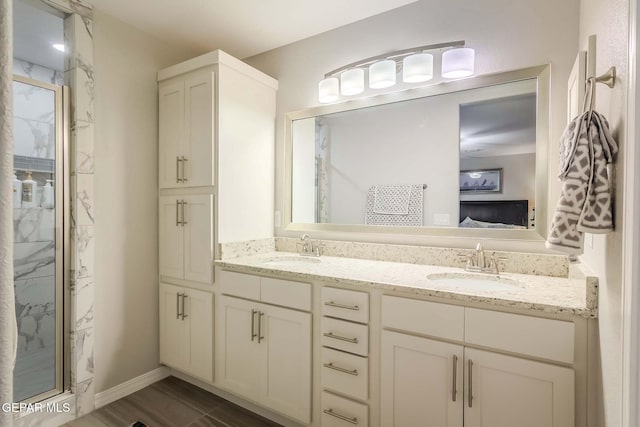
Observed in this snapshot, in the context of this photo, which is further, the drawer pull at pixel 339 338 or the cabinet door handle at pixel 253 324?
the cabinet door handle at pixel 253 324

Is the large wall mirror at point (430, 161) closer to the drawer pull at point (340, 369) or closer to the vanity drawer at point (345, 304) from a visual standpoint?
the vanity drawer at point (345, 304)

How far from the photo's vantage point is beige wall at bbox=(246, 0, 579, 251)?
162cm

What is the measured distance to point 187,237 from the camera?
2.23 m

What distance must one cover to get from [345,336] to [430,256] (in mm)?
721

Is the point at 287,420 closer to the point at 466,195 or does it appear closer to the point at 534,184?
the point at 466,195

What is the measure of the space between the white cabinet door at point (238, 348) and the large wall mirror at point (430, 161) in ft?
2.52

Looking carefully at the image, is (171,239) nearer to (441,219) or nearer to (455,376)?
(441,219)

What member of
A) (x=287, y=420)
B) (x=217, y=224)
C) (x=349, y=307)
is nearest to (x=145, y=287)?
(x=217, y=224)

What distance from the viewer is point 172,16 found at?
6.99ft

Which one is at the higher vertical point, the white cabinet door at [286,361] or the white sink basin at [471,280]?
the white sink basin at [471,280]

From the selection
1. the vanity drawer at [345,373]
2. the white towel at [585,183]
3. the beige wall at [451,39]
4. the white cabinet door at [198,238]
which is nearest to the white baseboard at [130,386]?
the white cabinet door at [198,238]

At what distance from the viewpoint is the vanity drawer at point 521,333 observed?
1125mm

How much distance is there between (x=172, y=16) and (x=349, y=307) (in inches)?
84.3

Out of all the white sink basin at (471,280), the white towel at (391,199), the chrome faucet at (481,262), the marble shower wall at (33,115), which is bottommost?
the white sink basin at (471,280)
